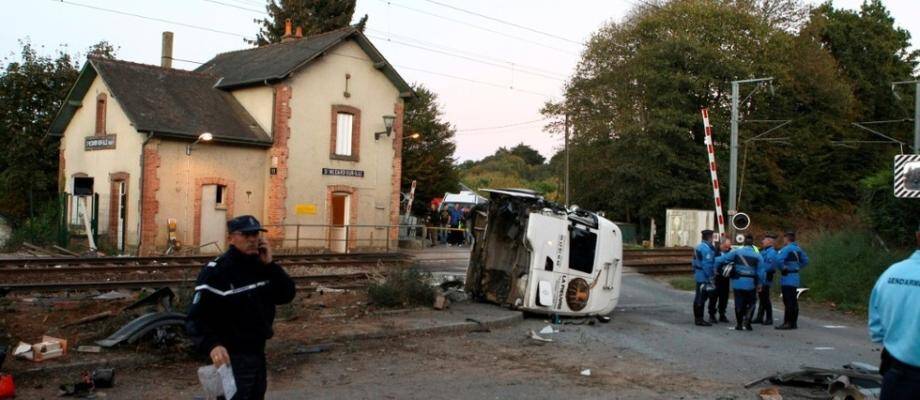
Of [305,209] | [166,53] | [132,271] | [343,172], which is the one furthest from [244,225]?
[166,53]

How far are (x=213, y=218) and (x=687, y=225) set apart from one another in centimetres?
1991

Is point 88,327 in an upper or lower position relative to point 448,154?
lower

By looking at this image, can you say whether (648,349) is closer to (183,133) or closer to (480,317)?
(480,317)

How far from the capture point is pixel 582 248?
1330 cm

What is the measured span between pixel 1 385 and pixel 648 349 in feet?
25.3

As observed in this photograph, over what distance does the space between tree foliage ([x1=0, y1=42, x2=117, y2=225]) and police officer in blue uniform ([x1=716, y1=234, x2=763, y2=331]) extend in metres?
28.0

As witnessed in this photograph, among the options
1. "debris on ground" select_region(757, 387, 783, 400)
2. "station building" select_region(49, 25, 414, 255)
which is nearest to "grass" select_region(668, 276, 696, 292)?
"station building" select_region(49, 25, 414, 255)

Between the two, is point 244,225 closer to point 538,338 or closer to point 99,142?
point 538,338

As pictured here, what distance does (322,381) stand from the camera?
8.55m

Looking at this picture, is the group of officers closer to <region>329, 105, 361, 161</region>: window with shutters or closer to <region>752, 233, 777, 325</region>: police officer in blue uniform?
<region>752, 233, 777, 325</region>: police officer in blue uniform

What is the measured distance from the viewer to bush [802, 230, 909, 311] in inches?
704

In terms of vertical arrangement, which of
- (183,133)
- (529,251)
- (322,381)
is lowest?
(322,381)

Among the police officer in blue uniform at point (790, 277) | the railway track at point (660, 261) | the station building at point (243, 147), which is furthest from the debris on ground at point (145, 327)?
the station building at point (243, 147)

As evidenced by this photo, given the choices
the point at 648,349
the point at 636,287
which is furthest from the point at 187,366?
the point at 636,287
